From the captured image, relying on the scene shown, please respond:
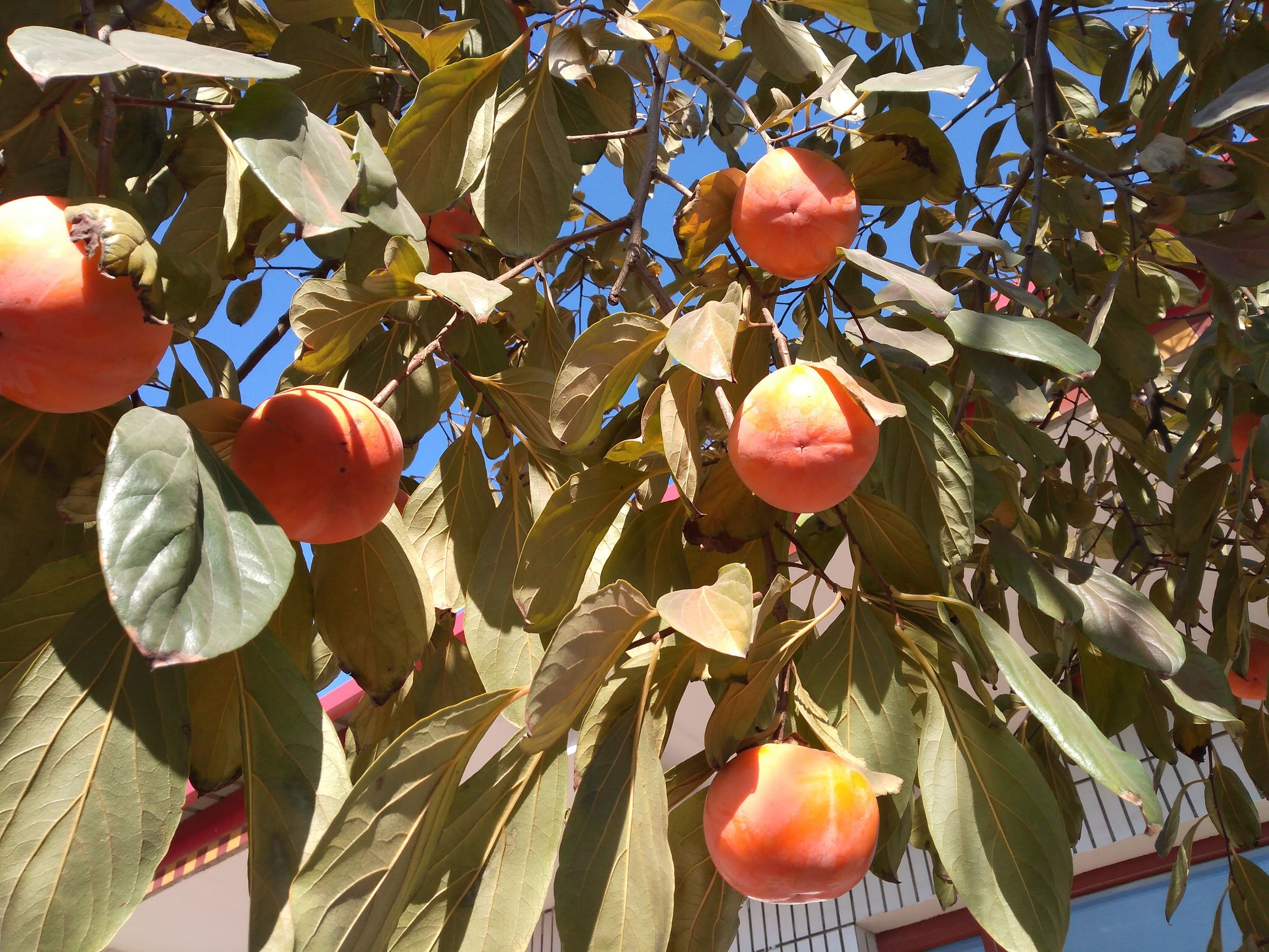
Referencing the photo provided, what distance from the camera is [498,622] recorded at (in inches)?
35.6

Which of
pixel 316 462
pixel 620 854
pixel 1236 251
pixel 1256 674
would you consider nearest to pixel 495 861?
pixel 620 854

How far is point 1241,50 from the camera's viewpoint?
144cm

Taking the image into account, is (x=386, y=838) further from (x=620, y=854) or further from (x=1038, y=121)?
(x=1038, y=121)

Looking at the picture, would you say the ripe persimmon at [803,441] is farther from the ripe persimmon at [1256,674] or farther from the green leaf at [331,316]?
the ripe persimmon at [1256,674]

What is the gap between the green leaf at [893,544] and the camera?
88 centimetres

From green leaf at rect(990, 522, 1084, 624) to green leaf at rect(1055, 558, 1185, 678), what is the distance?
32mm

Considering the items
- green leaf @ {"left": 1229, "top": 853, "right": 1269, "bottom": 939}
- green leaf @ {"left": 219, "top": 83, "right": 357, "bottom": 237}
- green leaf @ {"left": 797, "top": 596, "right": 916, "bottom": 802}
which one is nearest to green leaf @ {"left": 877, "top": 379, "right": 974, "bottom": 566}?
green leaf @ {"left": 797, "top": 596, "right": 916, "bottom": 802}

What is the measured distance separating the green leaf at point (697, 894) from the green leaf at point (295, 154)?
23.0 inches

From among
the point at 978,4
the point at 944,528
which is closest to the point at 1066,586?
the point at 944,528

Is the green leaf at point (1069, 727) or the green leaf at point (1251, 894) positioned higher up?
the green leaf at point (1069, 727)

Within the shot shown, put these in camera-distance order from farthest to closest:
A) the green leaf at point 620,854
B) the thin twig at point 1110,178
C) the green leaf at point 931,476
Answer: the thin twig at point 1110,178 → the green leaf at point 931,476 → the green leaf at point 620,854

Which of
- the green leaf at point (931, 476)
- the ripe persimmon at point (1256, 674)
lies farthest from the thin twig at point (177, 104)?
the ripe persimmon at point (1256, 674)

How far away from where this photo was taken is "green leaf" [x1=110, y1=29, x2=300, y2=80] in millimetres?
509

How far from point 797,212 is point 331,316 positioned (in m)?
0.42
